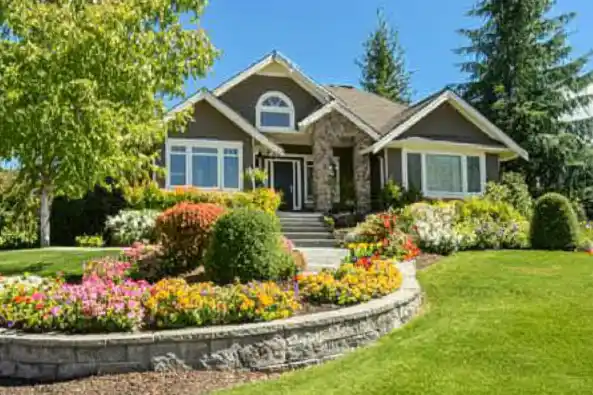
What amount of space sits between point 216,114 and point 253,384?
51.6ft

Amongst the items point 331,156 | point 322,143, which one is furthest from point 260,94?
point 331,156

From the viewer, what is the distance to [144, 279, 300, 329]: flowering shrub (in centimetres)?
650

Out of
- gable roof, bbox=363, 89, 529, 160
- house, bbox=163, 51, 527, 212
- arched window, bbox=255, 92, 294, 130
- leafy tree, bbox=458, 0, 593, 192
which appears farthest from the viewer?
leafy tree, bbox=458, 0, 593, 192

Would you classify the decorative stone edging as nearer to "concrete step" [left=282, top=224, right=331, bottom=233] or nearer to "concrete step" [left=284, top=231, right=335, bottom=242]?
"concrete step" [left=284, top=231, right=335, bottom=242]

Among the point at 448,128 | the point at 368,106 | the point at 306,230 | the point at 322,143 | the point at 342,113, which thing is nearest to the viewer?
the point at 306,230

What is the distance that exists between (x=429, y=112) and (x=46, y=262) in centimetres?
1520

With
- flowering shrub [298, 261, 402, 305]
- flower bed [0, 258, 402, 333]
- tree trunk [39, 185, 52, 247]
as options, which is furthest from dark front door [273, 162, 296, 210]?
flower bed [0, 258, 402, 333]

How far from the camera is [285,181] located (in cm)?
2342

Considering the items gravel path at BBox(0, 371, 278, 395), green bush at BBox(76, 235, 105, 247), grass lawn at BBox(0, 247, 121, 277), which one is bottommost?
A: gravel path at BBox(0, 371, 278, 395)

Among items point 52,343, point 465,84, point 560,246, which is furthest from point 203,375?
point 465,84

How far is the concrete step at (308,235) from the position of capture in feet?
57.5

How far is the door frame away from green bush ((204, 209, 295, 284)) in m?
14.5

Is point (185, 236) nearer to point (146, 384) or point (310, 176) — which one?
point (146, 384)

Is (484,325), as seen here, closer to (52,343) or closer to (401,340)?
(401,340)
